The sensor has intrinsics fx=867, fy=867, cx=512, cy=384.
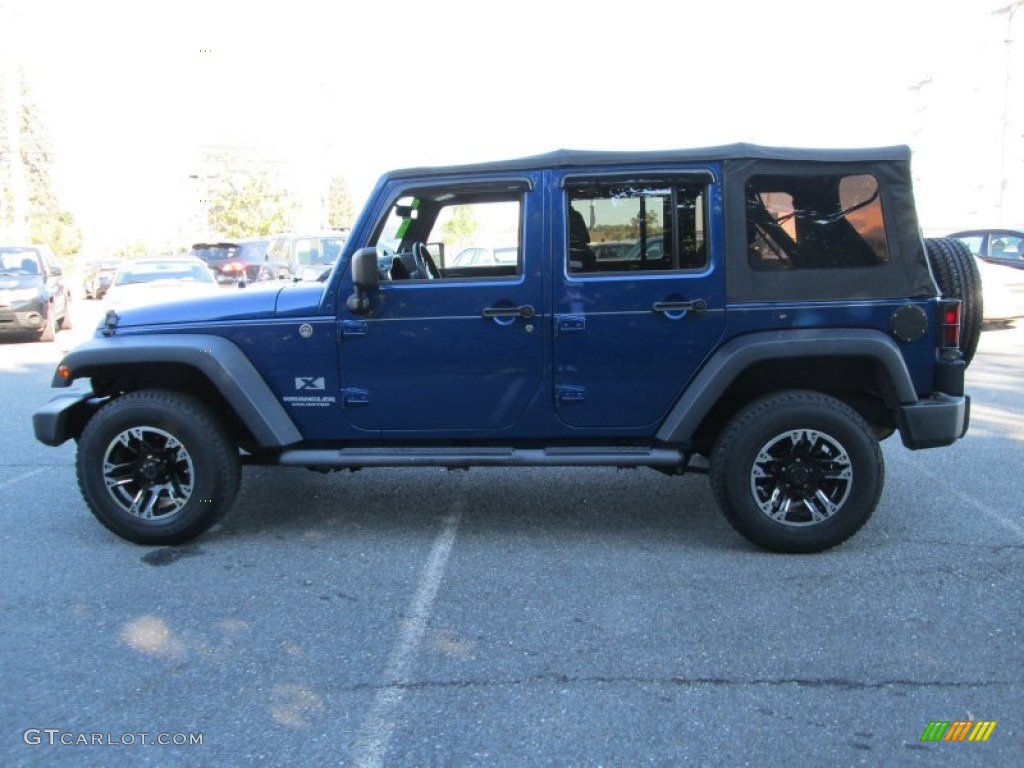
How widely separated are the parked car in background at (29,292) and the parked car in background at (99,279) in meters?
14.7

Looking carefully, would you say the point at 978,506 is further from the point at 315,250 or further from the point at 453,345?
the point at 315,250

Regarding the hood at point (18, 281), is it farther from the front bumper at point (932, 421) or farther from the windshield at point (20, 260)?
the front bumper at point (932, 421)

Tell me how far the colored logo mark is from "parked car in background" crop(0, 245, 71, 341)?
1478cm

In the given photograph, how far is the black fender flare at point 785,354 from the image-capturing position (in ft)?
14.1

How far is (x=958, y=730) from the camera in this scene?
2.96 meters

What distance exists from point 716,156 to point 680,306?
0.79m

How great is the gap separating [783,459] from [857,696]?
1496 millimetres

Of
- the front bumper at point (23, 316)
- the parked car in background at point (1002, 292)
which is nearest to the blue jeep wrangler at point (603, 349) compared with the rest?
the parked car in background at point (1002, 292)

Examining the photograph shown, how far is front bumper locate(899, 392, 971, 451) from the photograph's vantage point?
14.3 feet

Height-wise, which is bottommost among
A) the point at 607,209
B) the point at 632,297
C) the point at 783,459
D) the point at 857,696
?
the point at 857,696

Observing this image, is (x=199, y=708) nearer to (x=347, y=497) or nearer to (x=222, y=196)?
(x=347, y=497)

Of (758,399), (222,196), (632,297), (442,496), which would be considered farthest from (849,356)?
(222,196)

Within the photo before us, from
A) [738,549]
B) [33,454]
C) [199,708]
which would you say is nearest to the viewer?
[199,708]

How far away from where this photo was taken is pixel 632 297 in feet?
14.6
